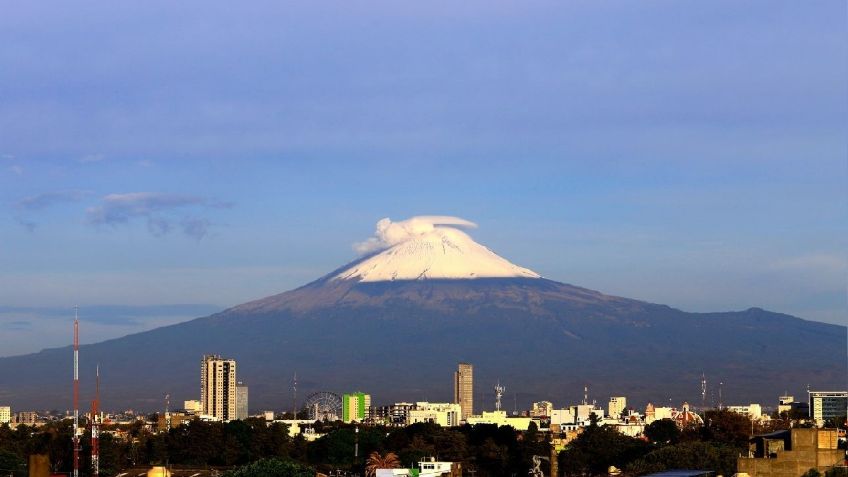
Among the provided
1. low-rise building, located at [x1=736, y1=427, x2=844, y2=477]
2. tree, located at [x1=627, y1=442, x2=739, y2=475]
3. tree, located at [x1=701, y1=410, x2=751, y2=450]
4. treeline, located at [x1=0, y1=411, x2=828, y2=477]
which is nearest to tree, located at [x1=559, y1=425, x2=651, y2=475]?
Answer: treeline, located at [x1=0, y1=411, x2=828, y2=477]

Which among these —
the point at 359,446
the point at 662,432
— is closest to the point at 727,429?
the point at 662,432

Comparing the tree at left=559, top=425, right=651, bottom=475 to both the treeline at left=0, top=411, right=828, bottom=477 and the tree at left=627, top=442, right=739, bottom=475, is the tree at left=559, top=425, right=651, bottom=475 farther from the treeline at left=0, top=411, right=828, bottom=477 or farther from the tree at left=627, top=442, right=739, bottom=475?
the tree at left=627, top=442, right=739, bottom=475

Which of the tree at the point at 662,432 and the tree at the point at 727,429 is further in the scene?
the tree at the point at 662,432

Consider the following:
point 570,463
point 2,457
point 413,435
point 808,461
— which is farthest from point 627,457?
point 808,461

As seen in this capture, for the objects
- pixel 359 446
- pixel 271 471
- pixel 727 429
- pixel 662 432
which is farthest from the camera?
pixel 662 432

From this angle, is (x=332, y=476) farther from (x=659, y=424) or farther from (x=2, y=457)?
(x=659, y=424)

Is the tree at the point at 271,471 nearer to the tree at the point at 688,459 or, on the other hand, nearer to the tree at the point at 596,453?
the tree at the point at 688,459

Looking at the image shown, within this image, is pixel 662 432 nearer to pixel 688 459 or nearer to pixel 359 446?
pixel 359 446

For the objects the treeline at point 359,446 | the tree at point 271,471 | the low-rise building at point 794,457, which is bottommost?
the treeline at point 359,446

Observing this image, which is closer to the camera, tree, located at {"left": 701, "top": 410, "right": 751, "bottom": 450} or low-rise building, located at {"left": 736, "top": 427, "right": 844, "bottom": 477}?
low-rise building, located at {"left": 736, "top": 427, "right": 844, "bottom": 477}

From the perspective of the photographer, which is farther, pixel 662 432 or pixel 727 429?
pixel 662 432

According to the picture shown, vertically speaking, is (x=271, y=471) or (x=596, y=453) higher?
(x=271, y=471)

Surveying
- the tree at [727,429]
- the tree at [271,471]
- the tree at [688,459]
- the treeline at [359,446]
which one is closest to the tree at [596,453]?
the treeline at [359,446]

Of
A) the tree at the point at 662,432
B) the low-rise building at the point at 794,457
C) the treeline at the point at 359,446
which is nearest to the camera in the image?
the low-rise building at the point at 794,457
